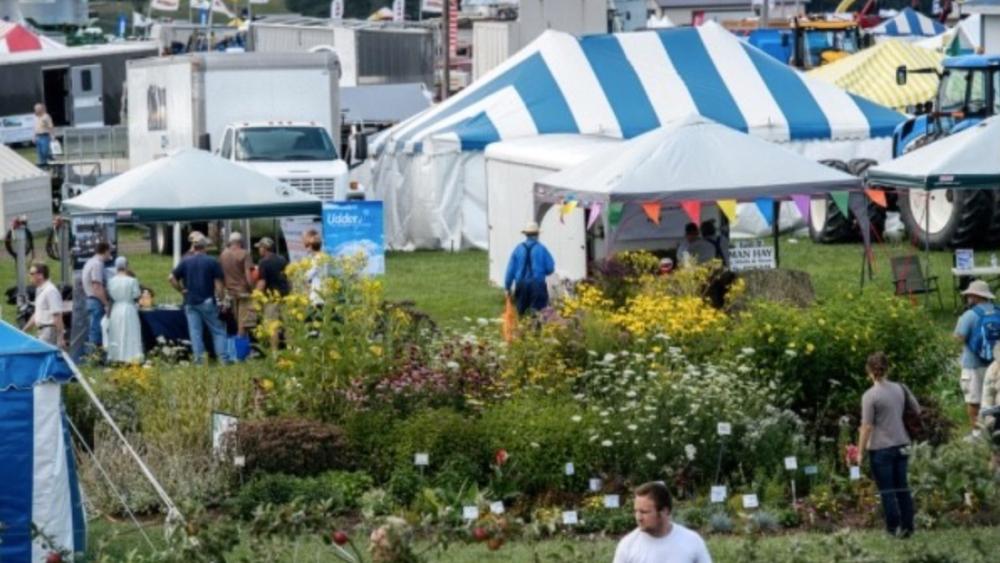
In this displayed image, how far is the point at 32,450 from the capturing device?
45.4 feet

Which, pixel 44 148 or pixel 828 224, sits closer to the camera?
pixel 828 224

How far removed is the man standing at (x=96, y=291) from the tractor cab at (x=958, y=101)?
41.3 ft

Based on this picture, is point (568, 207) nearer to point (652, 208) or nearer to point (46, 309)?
point (652, 208)

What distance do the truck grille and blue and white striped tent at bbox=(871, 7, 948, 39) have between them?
4248cm

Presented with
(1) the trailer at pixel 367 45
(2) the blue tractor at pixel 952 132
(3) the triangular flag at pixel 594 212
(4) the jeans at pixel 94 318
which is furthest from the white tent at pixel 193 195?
(1) the trailer at pixel 367 45

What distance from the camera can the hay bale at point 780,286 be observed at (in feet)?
71.0

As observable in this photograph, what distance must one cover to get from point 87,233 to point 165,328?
1.37 meters

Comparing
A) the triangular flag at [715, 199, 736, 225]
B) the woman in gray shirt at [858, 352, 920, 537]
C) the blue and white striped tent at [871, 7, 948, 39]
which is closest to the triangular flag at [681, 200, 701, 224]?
the triangular flag at [715, 199, 736, 225]

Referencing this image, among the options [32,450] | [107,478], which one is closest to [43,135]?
[107,478]

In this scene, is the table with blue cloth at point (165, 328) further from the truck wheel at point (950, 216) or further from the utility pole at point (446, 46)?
the utility pole at point (446, 46)

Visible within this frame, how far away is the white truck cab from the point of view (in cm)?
3127

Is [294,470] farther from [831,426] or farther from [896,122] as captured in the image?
[896,122]

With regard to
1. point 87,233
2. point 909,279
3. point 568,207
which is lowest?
point 909,279

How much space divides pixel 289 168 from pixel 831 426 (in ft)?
53.1
